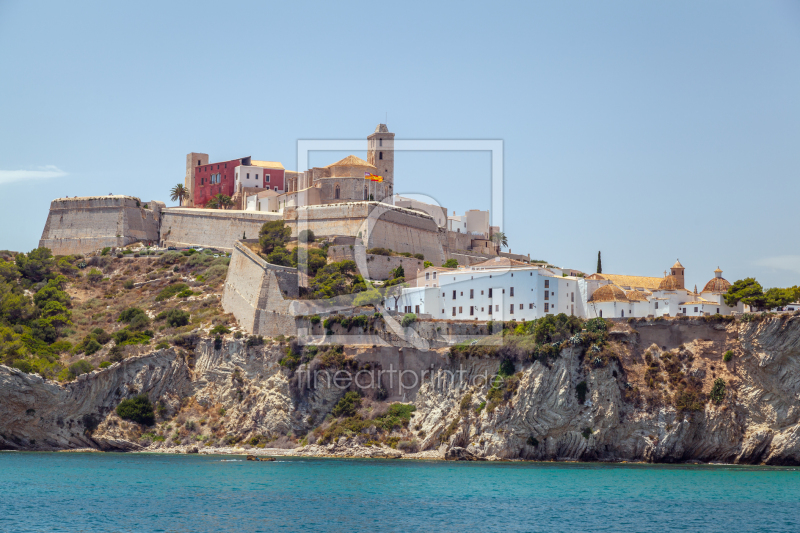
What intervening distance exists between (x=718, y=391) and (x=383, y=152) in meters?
38.0

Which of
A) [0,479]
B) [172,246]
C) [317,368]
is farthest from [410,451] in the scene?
[172,246]

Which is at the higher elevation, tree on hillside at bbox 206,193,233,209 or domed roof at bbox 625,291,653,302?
tree on hillside at bbox 206,193,233,209

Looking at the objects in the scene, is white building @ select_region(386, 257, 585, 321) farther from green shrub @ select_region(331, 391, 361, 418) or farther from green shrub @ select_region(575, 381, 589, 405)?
green shrub @ select_region(331, 391, 361, 418)

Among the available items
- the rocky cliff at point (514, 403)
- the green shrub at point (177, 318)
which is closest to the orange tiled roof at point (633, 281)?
the rocky cliff at point (514, 403)

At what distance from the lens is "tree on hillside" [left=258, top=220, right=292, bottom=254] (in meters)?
64.6

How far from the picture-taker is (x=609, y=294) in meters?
52.4

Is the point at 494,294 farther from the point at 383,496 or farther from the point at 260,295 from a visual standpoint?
the point at 383,496

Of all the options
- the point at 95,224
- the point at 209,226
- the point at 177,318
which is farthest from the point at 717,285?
the point at 95,224

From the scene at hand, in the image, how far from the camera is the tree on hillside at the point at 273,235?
2542 inches

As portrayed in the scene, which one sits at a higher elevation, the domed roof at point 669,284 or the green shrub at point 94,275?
the green shrub at point 94,275

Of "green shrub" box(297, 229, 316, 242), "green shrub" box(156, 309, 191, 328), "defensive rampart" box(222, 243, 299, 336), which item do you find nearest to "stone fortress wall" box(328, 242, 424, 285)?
"green shrub" box(297, 229, 316, 242)

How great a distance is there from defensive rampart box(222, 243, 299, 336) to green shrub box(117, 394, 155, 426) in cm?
729

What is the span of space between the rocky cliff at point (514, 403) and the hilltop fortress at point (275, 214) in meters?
18.3

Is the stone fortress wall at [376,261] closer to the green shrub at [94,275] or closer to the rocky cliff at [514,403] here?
the rocky cliff at [514,403]
